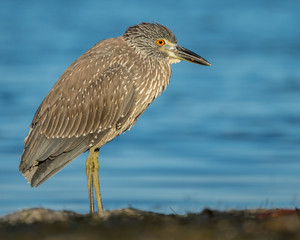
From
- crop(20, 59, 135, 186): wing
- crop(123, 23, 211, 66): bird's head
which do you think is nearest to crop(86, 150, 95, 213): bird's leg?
crop(20, 59, 135, 186): wing

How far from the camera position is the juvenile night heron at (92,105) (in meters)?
9.46

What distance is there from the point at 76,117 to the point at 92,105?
0.38 metres

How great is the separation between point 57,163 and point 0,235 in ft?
12.8

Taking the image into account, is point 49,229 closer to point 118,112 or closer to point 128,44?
point 118,112

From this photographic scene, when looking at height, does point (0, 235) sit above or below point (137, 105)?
below

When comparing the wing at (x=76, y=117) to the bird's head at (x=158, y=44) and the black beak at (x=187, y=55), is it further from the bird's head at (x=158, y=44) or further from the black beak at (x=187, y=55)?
the black beak at (x=187, y=55)

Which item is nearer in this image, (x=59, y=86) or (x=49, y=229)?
(x=49, y=229)

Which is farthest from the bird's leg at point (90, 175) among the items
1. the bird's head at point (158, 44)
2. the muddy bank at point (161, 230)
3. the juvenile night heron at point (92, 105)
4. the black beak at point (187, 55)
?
the muddy bank at point (161, 230)

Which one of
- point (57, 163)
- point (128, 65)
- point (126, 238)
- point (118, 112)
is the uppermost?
point (128, 65)

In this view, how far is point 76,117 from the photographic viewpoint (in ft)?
31.9

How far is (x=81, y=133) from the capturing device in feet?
31.5

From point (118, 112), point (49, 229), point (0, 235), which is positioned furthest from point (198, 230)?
point (118, 112)

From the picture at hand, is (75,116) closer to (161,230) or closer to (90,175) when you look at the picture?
(90,175)

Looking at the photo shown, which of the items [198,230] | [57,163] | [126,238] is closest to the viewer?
→ [126,238]
